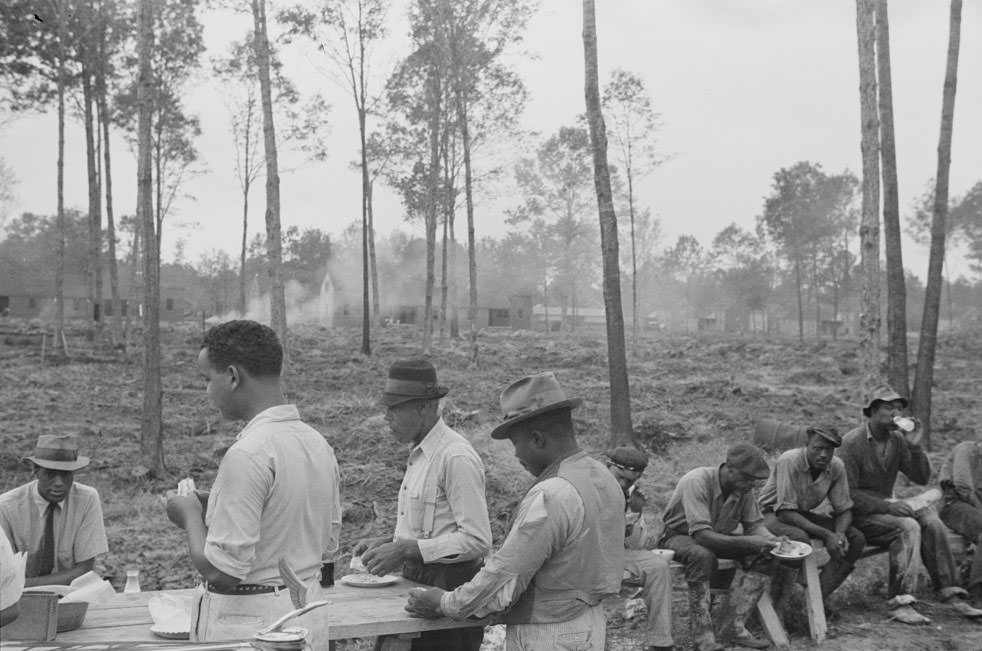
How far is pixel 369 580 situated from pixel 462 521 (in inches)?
27.0

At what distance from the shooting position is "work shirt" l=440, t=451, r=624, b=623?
9.60ft

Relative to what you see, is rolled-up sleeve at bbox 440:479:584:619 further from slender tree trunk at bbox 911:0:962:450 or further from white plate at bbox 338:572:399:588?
slender tree trunk at bbox 911:0:962:450

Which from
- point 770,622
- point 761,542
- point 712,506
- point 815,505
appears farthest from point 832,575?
point 712,506

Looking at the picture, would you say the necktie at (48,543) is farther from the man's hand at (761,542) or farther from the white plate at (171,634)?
the man's hand at (761,542)

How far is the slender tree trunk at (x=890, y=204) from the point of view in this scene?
495 inches

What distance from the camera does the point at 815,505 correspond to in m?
6.93

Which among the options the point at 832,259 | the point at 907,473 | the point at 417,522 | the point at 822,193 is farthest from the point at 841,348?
the point at 417,522

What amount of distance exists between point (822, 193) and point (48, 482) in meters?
44.5

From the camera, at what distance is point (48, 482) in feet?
15.2

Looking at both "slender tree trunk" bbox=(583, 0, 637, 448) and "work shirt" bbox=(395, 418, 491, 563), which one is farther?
"slender tree trunk" bbox=(583, 0, 637, 448)

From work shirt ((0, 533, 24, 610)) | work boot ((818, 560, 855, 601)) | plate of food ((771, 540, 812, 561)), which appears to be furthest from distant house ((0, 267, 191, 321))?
work shirt ((0, 533, 24, 610))

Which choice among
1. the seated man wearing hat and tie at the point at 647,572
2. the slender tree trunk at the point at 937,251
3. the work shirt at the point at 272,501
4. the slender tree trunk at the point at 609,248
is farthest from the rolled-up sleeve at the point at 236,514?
the slender tree trunk at the point at 937,251

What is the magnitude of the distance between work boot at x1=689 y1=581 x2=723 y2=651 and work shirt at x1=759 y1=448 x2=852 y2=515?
4.13 feet

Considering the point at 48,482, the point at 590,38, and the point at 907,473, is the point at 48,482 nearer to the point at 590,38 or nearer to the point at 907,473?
the point at 907,473
